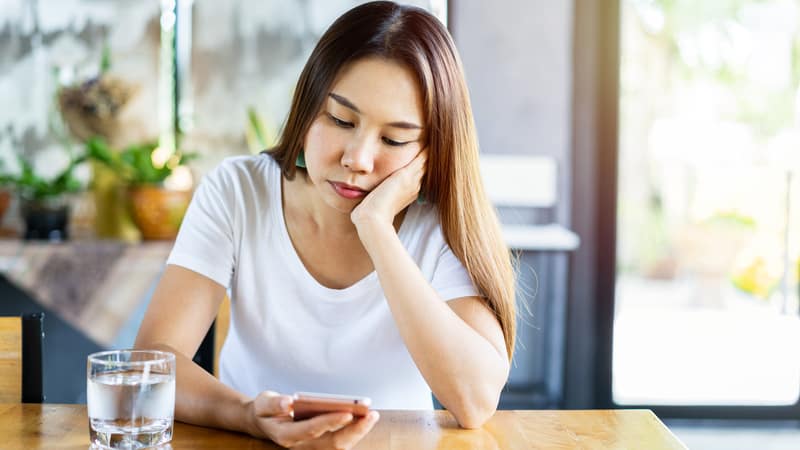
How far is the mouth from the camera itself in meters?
1.43

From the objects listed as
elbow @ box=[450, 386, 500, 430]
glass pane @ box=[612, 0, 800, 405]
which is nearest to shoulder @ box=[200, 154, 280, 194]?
elbow @ box=[450, 386, 500, 430]

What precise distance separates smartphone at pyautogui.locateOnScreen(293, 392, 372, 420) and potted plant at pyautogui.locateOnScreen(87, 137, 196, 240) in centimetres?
239

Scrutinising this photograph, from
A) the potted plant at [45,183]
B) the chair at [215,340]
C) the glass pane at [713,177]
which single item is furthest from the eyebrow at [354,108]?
the glass pane at [713,177]

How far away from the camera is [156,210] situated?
10.8 ft

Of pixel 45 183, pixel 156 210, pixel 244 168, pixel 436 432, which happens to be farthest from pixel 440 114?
pixel 45 183

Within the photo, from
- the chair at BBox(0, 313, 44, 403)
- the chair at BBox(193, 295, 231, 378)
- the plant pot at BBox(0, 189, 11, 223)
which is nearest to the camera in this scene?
the chair at BBox(0, 313, 44, 403)

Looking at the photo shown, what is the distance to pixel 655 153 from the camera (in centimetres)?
369

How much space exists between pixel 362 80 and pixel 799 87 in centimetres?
289

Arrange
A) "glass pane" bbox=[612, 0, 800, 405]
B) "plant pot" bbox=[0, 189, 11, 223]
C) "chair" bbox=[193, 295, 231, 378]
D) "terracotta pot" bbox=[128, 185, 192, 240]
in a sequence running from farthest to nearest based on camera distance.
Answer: "glass pane" bbox=[612, 0, 800, 405] < "plant pot" bbox=[0, 189, 11, 223] < "terracotta pot" bbox=[128, 185, 192, 240] < "chair" bbox=[193, 295, 231, 378]

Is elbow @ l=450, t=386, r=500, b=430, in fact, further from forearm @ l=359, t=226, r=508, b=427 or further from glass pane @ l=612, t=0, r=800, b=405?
glass pane @ l=612, t=0, r=800, b=405

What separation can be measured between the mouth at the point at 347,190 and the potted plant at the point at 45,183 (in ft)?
7.24

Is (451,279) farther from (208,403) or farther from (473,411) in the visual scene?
(208,403)

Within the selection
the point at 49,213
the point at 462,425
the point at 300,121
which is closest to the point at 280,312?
the point at 300,121

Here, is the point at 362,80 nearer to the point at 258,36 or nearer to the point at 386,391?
the point at 386,391
